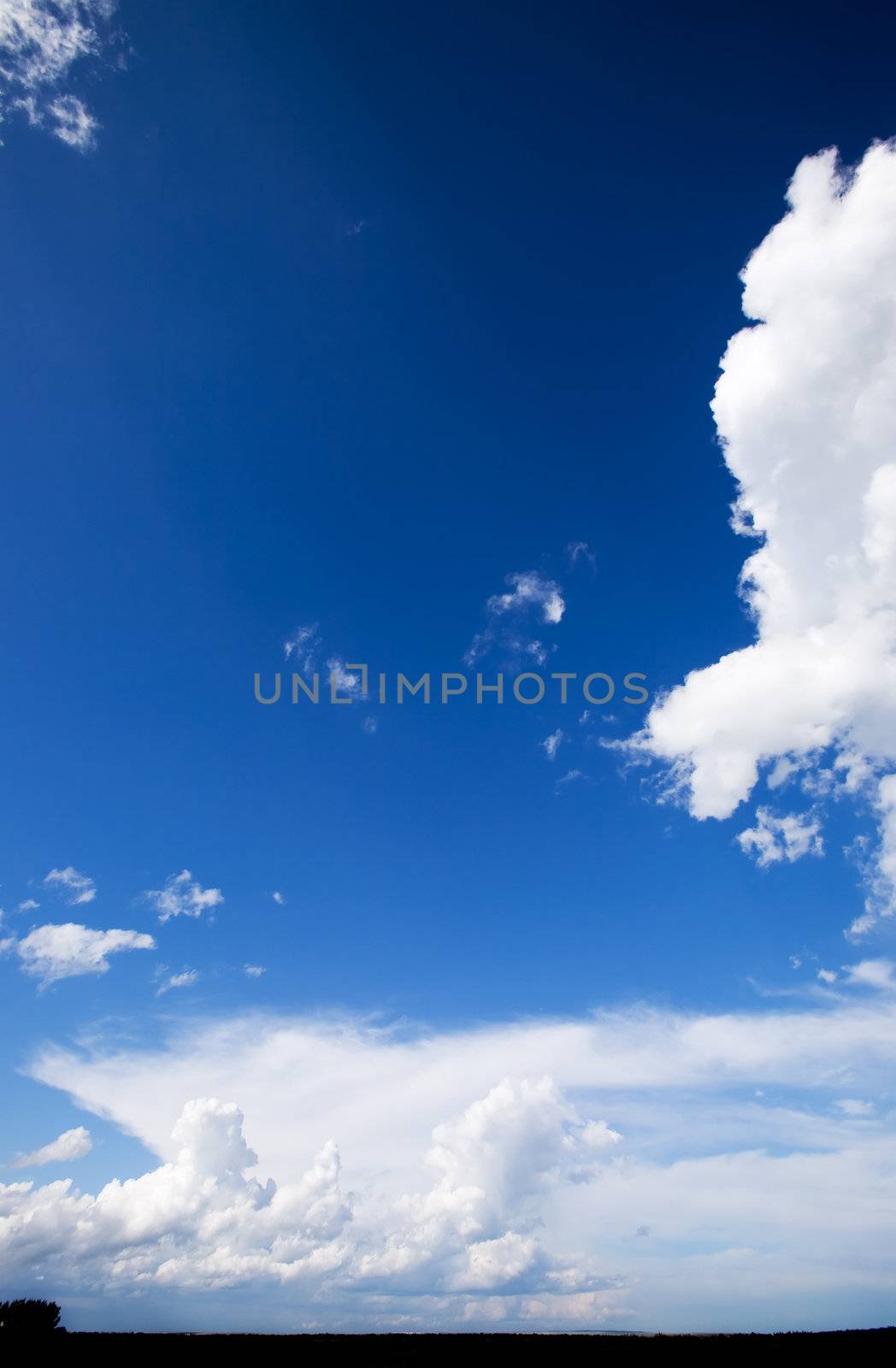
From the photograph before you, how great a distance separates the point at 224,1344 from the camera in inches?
3118

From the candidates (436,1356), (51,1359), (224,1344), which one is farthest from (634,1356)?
(51,1359)

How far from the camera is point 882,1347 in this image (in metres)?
73.2

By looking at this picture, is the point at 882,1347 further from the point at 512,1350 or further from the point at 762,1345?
the point at 512,1350

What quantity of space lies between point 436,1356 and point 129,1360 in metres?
28.8

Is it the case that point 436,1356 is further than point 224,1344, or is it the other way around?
point 224,1344

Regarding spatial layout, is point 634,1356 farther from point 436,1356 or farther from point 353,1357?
point 353,1357

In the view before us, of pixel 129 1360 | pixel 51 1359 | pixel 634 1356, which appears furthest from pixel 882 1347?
pixel 51 1359

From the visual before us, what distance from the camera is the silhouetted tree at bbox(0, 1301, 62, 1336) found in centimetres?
6838

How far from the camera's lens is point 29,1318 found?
69.6m

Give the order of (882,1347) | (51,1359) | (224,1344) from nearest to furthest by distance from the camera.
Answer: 1. (51,1359)
2. (882,1347)
3. (224,1344)

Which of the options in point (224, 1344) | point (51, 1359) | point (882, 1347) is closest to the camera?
point (51, 1359)

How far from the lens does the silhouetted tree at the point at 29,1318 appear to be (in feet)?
224

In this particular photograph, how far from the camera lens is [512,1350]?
72375 millimetres

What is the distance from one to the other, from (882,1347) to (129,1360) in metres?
73.0
